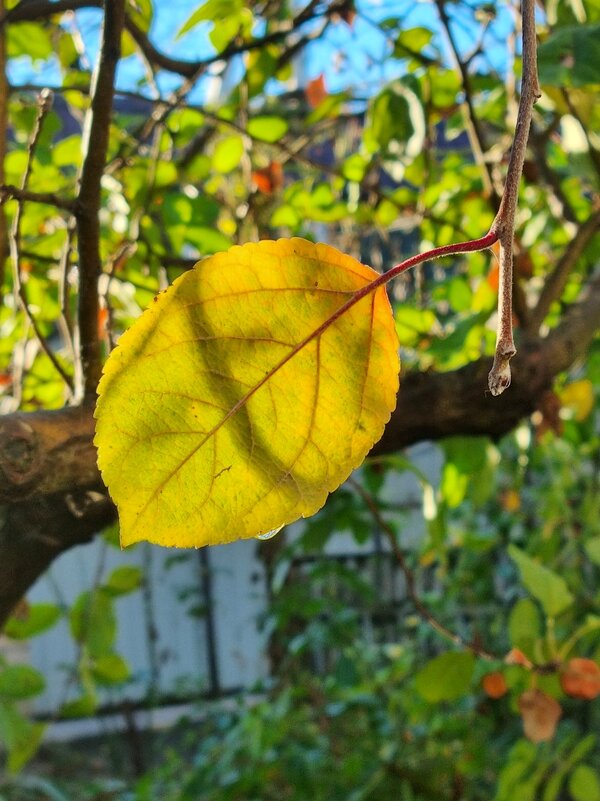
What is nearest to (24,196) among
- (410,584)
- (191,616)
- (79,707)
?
(410,584)

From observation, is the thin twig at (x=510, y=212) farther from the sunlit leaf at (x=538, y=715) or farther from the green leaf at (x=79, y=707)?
the green leaf at (x=79, y=707)

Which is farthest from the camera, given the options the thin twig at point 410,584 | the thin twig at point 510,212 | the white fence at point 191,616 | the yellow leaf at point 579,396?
the white fence at point 191,616

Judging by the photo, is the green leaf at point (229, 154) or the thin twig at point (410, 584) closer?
the thin twig at point (410, 584)

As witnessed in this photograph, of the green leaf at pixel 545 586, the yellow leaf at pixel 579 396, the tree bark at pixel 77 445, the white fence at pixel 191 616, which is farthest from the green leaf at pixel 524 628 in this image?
the white fence at pixel 191 616

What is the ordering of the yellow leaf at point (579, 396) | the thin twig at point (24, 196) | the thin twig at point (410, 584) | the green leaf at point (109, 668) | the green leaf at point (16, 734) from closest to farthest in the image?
the thin twig at point (24, 196) < the thin twig at point (410, 584) < the green leaf at point (16, 734) < the green leaf at point (109, 668) < the yellow leaf at point (579, 396)

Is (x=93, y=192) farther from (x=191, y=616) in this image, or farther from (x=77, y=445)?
(x=191, y=616)

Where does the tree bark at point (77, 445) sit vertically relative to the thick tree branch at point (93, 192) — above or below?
below

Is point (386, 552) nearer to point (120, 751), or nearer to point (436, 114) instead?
point (120, 751)
